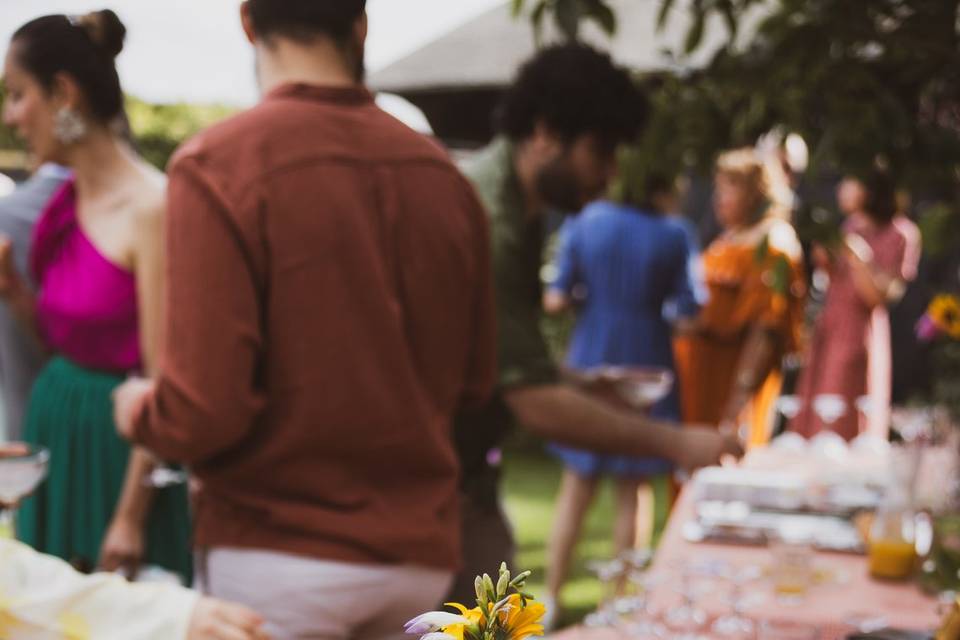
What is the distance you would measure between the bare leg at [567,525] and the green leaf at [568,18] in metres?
3.05

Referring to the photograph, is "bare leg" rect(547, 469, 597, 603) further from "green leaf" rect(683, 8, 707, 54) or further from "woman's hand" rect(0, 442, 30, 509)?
"woman's hand" rect(0, 442, 30, 509)

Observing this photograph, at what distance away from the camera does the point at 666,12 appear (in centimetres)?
161

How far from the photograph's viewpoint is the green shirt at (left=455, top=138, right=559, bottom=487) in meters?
1.97

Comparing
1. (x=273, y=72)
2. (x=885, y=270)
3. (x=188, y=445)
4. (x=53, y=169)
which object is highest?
(x=273, y=72)

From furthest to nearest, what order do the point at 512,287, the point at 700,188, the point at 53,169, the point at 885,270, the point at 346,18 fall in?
the point at 700,188
the point at 885,270
the point at 53,169
the point at 512,287
the point at 346,18

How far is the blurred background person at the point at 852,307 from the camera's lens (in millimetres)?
4961

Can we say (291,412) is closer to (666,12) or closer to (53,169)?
(666,12)

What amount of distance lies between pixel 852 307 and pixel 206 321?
416cm

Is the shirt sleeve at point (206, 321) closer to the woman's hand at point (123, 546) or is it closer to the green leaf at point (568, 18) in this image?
the green leaf at point (568, 18)

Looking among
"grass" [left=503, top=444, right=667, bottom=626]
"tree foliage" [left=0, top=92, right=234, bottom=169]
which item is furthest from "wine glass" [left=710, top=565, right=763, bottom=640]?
"tree foliage" [left=0, top=92, right=234, bottom=169]

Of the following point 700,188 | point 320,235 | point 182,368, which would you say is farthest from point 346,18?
point 700,188

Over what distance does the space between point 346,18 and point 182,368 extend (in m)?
0.45

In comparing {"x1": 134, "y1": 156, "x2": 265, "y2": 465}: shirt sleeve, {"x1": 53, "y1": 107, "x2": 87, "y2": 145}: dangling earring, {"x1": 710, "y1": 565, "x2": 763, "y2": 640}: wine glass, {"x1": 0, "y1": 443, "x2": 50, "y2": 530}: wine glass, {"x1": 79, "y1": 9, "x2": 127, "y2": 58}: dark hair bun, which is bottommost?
{"x1": 710, "y1": 565, "x2": 763, "y2": 640}: wine glass

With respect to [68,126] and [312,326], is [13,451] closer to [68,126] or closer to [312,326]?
[312,326]
